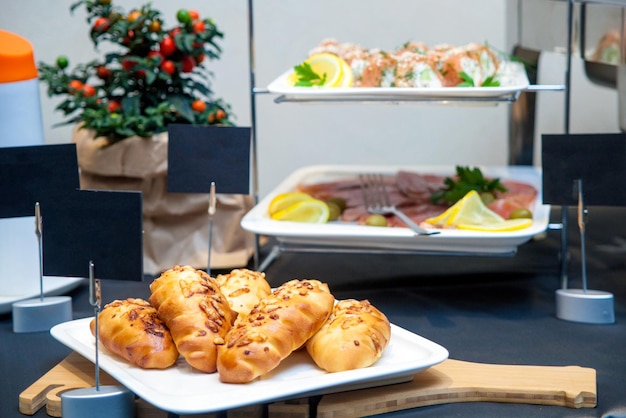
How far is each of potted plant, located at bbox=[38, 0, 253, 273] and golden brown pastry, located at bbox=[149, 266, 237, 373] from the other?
73 centimetres

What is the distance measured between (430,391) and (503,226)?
51 centimetres

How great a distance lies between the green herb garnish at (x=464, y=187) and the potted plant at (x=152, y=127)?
416 millimetres

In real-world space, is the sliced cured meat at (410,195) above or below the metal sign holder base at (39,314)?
above

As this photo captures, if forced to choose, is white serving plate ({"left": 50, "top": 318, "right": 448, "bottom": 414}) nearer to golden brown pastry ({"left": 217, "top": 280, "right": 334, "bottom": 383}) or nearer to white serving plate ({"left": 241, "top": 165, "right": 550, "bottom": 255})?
golden brown pastry ({"left": 217, "top": 280, "right": 334, "bottom": 383})

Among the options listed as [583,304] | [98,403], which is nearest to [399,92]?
[583,304]

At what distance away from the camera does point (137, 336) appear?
99 cm

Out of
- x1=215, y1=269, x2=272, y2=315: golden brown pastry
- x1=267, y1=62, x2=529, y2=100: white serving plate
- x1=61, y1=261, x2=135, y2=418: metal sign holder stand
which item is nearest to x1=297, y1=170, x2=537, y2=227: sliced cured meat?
x1=267, y1=62, x2=529, y2=100: white serving plate

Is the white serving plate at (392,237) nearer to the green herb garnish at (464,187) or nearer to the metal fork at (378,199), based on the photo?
the metal fork at (378,199)

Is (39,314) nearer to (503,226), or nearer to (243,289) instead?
(243,289)

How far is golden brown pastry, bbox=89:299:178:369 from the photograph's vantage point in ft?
3.23

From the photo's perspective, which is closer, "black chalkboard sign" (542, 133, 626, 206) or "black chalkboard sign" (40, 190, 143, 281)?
"black chalkboard sign" (40, 190, 143, 281)

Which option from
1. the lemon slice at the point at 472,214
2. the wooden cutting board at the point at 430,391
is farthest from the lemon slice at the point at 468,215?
the wooden cutting board at the point at 430,391

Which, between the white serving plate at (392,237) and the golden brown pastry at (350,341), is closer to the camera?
the golden brown pastry at (350,341)

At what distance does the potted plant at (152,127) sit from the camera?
1762mm
